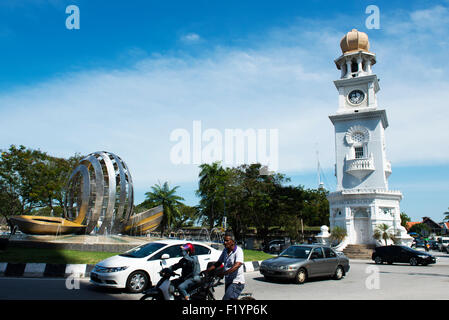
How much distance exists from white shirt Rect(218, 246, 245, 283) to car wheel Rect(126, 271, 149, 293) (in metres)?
4.25

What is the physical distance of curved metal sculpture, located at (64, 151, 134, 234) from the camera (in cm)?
2151

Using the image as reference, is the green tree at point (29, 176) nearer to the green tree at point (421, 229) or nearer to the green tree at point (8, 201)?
the green tree at point (8, 201)

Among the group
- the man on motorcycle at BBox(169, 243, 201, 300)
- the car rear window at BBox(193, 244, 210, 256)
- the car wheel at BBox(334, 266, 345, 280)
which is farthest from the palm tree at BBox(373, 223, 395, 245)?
the man on motorcycle at BBox(169, 243, 201, 300)

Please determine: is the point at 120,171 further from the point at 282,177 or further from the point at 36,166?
the point at 282,177

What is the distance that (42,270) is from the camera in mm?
12617

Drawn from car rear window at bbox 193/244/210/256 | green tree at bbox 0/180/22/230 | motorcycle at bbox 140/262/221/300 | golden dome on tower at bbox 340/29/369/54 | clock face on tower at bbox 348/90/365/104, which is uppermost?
golden dome on tower at bbox 340/29/369/54

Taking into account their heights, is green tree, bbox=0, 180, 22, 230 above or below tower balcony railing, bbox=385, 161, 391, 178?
below

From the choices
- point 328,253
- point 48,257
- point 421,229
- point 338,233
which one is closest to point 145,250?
point 48,257

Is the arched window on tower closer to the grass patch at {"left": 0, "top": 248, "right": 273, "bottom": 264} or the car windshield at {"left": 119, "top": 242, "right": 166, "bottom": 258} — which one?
the grass patch at {"left": 0, "top": 248, "right": 273, "bottom": 264}

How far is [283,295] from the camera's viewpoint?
10180 millimetres

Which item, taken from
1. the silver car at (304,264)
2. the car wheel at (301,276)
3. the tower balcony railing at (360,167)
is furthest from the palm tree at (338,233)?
the car wheel at (301,276)

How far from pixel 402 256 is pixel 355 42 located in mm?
30298

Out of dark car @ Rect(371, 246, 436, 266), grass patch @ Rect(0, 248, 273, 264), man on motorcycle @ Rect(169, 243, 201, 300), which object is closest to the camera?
man on motorcycle @ Rect(169, 243, 201, 300)
